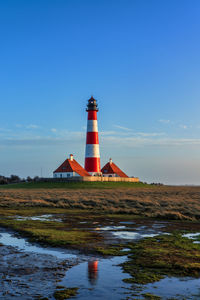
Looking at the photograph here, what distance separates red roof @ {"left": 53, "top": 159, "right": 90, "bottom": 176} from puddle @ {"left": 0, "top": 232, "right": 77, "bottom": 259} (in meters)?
49.7

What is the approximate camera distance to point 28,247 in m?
12.9

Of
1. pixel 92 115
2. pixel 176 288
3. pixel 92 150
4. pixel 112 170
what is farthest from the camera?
pixel 112 170

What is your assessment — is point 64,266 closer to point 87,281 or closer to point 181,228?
point 87,281

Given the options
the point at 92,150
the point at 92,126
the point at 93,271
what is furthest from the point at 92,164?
the point at 93,271

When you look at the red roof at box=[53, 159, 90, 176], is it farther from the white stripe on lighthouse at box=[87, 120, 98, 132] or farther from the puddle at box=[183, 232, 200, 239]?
the puddle at box=[183, 232, 200, 239]

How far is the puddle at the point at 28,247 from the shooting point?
11719 mm

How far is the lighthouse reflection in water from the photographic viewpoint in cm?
876

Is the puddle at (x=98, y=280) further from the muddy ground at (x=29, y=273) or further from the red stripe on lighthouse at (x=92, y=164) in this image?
the red stripe on lighthouse at (x=92, y=164)

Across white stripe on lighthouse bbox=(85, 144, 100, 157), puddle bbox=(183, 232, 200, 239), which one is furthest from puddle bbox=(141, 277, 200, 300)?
white stripe on lighthouse bbox=(85, 144, 100, 157)

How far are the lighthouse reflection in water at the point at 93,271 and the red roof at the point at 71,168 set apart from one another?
2114 inches

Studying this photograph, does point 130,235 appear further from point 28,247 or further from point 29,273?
point 29,273

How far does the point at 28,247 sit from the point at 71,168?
53.5 m

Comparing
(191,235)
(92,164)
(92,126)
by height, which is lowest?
(191,235)

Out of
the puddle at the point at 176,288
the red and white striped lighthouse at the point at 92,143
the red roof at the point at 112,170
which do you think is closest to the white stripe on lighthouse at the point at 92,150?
the red and white striped lighthouse at the point at 92,143
